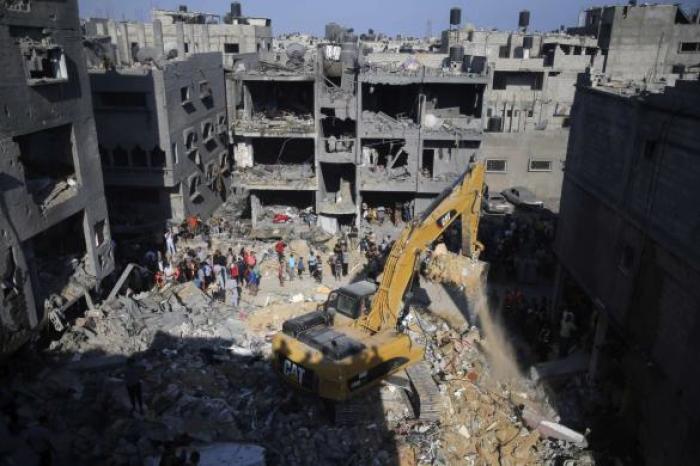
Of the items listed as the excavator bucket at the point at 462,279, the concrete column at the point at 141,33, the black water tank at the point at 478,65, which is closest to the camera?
the excavator bucket at the point at 462,279

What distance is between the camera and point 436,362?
16703mm

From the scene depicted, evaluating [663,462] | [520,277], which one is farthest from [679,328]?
[520,277]

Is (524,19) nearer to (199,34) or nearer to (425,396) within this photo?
(199,34)

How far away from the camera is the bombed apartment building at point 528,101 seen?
34188 millimetres

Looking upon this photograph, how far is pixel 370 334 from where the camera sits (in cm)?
1457

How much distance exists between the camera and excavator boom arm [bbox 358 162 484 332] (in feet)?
48.6

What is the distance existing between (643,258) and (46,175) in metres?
18.5

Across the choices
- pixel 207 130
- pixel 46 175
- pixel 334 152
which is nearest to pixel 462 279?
pixel 334 152

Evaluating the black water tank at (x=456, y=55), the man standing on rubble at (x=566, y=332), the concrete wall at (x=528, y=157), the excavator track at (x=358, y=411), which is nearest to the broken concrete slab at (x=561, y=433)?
the man standing on rubble at (x=566, y=332)

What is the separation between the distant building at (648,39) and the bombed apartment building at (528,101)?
161 cm

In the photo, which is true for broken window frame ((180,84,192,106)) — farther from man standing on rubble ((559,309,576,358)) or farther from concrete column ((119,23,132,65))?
man standing on rubble ((559,309,576,358))

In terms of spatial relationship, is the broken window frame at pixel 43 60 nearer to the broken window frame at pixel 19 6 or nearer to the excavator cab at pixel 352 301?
the broken window frame at pixel 19 6

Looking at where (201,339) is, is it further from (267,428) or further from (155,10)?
(155,10)

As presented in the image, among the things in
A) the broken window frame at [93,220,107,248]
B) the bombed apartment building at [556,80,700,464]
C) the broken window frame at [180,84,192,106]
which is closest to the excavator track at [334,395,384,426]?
the bombed apartment building at [556,80,700,464]
